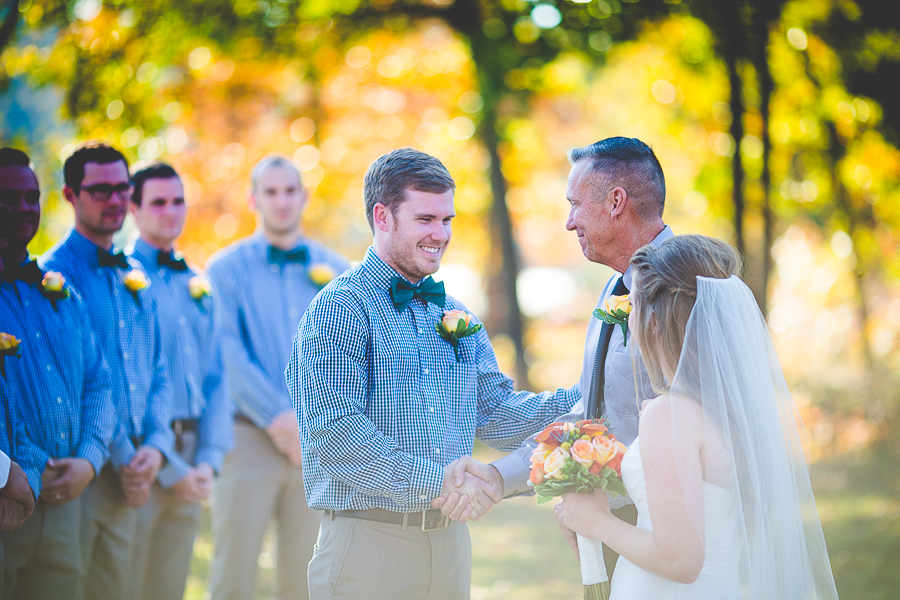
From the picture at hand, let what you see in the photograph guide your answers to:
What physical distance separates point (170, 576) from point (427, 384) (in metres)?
2.36

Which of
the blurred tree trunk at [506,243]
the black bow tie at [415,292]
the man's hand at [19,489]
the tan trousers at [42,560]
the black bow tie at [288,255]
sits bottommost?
the tan trousers at [42,560]

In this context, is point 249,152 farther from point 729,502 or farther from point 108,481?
point 729,502

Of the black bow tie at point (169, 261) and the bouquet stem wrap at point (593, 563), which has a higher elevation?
the black bow tie at point (169, 261)

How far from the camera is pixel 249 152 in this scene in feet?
→ 39.1

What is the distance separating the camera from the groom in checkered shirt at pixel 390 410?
9.57 ft

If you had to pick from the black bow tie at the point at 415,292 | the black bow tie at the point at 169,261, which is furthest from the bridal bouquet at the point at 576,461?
the black bow tie at the point at 169,261

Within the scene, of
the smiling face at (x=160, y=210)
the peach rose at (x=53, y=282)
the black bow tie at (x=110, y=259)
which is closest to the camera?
the peach rose at (x=53, y=282)

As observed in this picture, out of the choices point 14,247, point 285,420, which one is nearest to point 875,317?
point 285,420

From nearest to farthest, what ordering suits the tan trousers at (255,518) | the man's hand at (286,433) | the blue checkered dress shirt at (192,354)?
the blue checkered dress shirt at (192,354), the tan trousers at (255,518), the man's hand at (286,433)

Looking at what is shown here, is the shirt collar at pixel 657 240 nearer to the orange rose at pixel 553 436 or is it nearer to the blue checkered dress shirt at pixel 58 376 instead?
the orange rose at pixel 553 436

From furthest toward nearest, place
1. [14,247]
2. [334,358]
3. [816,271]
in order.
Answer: [816,271]
[14,247]
[334,358]

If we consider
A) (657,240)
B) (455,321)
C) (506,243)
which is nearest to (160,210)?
(455,321)

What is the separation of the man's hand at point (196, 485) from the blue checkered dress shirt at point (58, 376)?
622mm

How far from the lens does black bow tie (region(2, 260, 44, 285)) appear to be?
141 inches
